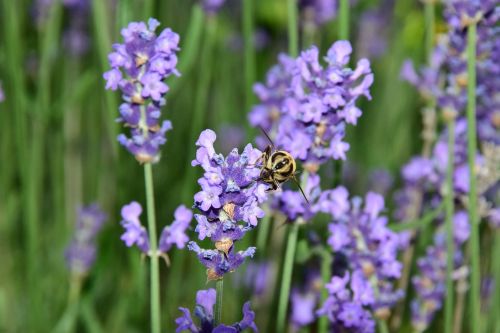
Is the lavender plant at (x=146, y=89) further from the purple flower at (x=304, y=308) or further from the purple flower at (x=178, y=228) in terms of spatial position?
the purple flower at (x=304, y=308)

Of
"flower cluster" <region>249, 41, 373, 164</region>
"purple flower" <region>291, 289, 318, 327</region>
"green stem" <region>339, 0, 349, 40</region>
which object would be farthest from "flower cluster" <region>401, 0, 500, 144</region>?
"purple flower" <region>291, 289, 318, 327</region>

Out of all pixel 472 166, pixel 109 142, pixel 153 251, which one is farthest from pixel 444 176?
pixel 109 142

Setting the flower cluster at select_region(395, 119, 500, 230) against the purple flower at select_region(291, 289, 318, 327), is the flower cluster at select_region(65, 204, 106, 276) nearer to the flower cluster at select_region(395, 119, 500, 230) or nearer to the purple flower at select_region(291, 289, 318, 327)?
the purple flower at select_region(291, 289, 318, 327)

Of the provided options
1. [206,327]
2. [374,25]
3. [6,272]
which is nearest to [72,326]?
[6,272]

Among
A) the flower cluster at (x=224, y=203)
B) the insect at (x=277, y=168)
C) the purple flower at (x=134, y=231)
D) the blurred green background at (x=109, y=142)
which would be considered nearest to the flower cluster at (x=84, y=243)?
the blurred green background at (x=109, y=142)

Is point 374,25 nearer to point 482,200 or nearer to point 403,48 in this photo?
point 403,48

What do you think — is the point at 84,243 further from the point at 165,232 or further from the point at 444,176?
the point at 444,176
